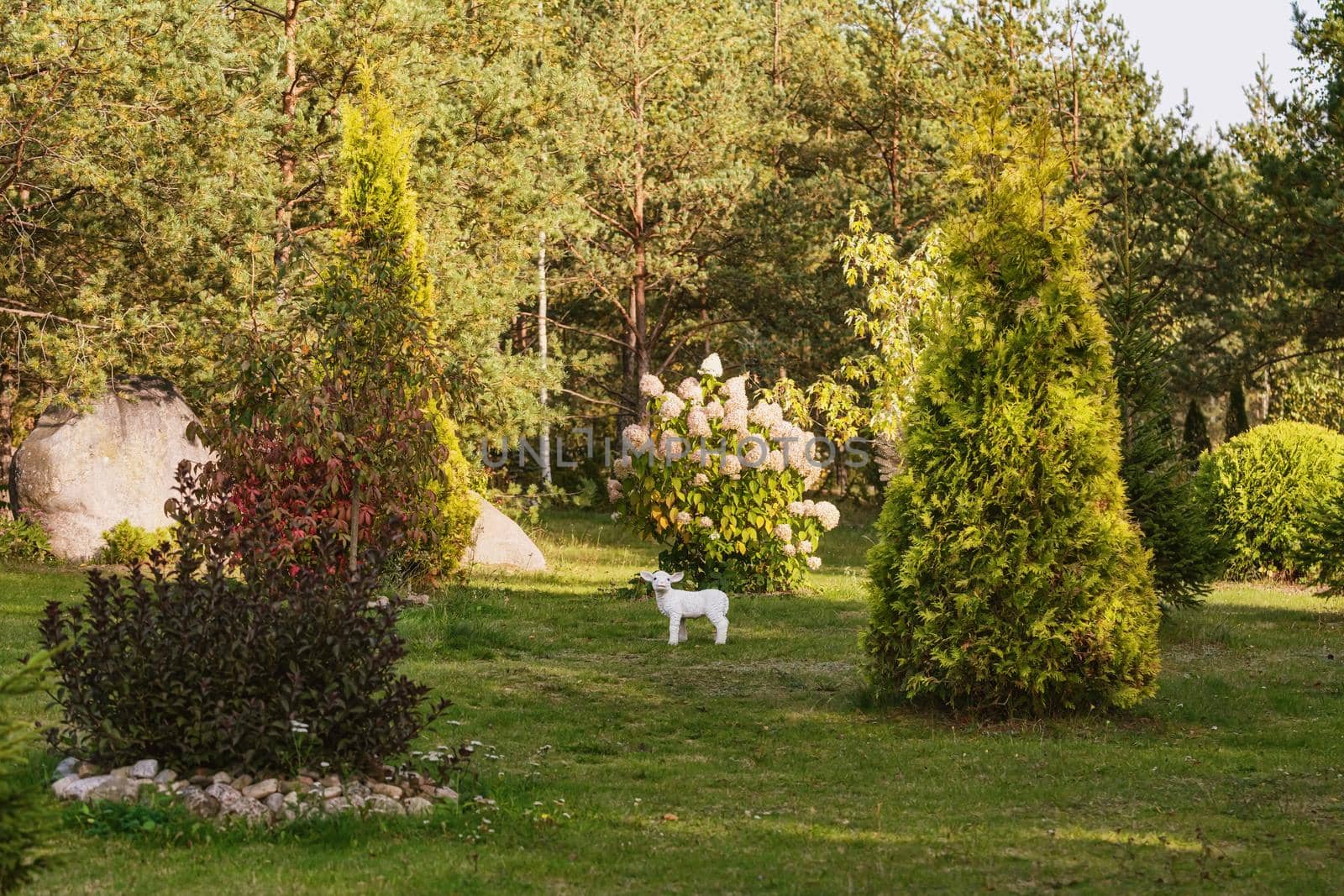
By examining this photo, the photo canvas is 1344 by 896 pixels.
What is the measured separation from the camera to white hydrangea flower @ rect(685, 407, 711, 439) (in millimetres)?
13234

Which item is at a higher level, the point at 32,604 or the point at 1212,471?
the point at 1212,471

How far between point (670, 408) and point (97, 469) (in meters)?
6.53

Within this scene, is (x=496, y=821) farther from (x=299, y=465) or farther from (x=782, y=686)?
Result: (x=299, y=465)

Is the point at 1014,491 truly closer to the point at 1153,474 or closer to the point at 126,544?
the point at 1153,474

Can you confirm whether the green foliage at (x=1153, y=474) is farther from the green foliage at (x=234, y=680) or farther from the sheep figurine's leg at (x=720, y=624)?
the green foliage at (x=234, y=680)

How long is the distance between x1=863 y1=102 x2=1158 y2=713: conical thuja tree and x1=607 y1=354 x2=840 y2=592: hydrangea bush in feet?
17.5

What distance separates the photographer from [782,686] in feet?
29.9

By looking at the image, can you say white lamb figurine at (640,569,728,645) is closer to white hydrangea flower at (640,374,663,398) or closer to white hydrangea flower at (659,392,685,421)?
white hydrangea flower at (659,392,685,421)

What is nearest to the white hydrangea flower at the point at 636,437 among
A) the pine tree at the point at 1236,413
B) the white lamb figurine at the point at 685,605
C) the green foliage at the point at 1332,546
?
the white lamb figurine at the point at 685,605

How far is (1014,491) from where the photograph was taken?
25.5 ft

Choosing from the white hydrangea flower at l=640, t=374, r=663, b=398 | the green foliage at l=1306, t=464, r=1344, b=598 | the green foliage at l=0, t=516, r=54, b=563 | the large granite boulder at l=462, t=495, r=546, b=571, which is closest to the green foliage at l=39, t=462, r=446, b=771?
the white hydrangea flower at l=640, t=374, r=663, b=398

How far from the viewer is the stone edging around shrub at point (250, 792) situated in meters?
5.33

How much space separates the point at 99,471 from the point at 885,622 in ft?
33.5

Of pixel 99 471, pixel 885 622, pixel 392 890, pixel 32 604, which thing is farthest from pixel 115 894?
pixel 99 471
